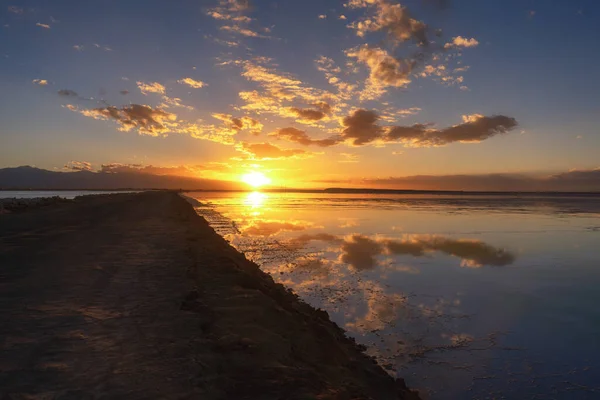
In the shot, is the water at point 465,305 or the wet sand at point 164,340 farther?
the water at point 465,305

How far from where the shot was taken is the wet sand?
5.06 meters

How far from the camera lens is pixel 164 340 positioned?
6.60 meters

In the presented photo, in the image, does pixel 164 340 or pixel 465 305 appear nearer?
pixel 164 340

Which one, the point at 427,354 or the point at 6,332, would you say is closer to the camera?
the point at 6,332

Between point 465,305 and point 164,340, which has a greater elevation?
point 164,340

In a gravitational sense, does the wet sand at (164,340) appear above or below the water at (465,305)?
above

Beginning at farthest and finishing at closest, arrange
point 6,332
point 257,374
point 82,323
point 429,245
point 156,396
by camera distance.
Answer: point 429,245 < point 82,323 < point 6,332 < point 257,374 < point 156,396

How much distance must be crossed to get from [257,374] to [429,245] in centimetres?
2059

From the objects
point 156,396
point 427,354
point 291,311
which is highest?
point 156,396

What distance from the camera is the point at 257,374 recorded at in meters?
5.63

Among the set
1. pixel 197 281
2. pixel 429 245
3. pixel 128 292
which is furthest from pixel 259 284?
pixel 429 245

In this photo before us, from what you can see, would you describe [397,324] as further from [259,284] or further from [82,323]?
[82,323]

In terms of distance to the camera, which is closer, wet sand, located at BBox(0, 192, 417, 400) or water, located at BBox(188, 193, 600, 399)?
wet sand, located at BBox(0, 192, 417, 400)

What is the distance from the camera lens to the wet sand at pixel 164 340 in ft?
16.6
